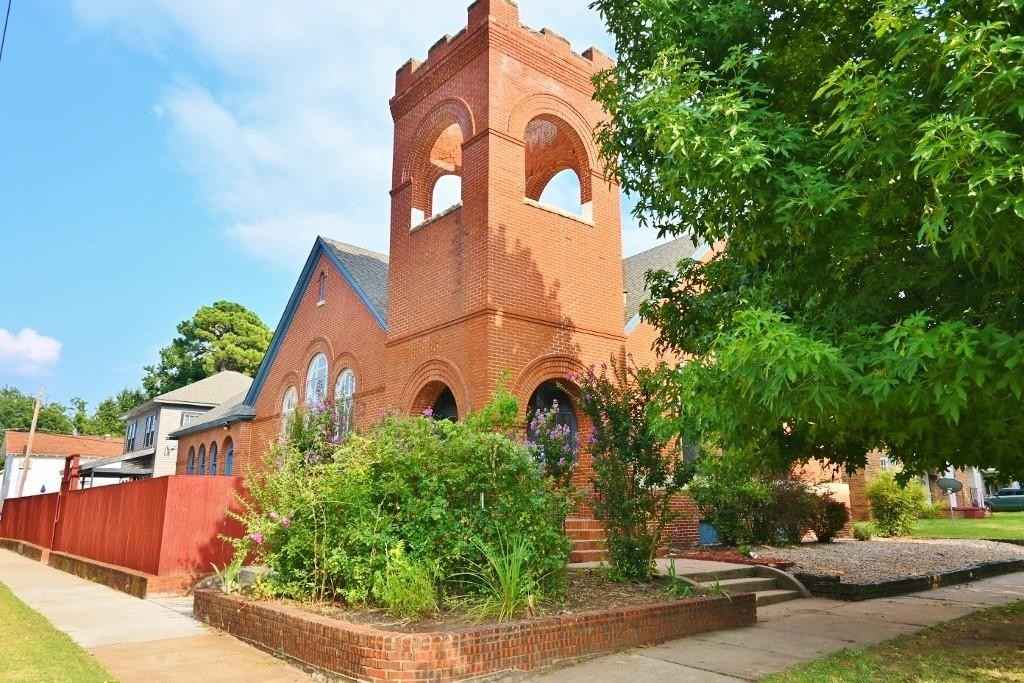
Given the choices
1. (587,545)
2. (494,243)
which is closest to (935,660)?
(587,545)

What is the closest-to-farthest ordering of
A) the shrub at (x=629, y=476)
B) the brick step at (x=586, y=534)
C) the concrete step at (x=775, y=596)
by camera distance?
the shrub at (x=629, y=476)
the concrete step at (x=775, y=596)
the brick step at (x=586, y=534)

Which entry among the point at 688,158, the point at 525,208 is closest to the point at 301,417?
the point at 525,208

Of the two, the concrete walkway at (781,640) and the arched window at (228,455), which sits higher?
the arched window at (228,455)

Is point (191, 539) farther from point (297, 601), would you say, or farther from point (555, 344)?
point (555, 344)

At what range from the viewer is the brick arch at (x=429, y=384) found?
41.8 ft

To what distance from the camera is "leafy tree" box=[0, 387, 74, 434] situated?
82312 millimetres

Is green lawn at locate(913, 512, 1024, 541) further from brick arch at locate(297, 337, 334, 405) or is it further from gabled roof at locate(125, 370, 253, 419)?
gabled roof at locate(125, 370, 253, 419)

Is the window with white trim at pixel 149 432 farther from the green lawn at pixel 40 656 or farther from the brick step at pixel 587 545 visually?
the brick step at pixel 587 545

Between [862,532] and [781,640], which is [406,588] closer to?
[781,640]

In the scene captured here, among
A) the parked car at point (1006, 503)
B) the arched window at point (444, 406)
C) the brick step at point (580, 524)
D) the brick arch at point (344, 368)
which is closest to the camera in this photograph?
the brick step at point (580, 524)

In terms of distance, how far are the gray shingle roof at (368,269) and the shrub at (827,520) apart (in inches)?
413

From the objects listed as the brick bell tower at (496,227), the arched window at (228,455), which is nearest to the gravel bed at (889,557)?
the brick bell tower at (496,227)

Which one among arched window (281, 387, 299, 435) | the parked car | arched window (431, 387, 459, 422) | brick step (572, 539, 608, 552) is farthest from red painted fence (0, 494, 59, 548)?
the parked car

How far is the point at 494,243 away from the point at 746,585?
673 centimetres
